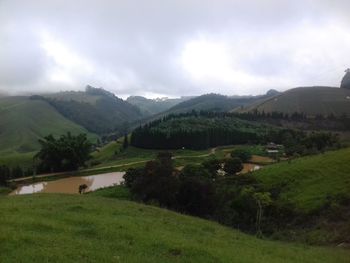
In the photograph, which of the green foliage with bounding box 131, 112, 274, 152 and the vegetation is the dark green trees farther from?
the vegetation

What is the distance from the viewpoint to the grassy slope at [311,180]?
52906 mm

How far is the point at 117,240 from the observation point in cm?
A: 2139

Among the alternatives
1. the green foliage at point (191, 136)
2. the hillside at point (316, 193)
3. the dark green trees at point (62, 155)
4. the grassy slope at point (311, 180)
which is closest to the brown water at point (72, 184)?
the dark green trees at point (62, 155)

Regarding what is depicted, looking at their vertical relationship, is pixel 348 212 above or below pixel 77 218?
below

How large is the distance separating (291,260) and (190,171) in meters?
50.6

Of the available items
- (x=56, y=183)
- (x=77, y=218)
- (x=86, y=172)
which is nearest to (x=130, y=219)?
(x=77, y=218)

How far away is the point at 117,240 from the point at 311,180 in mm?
45986

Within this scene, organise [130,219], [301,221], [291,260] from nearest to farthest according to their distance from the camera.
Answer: [291,260] < [130,219] < [301,221]

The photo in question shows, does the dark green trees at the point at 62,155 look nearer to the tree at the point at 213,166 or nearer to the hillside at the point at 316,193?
the tree at the point at 213,166

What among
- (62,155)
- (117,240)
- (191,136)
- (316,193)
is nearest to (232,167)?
(316,193)

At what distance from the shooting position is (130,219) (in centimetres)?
2731

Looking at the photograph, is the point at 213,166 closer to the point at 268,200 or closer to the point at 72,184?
the point at 72,184

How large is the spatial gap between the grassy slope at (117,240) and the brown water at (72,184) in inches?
2501

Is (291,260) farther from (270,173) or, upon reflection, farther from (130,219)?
(270,173)
